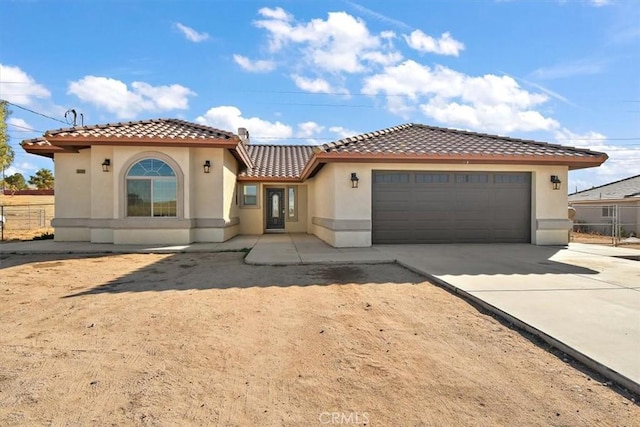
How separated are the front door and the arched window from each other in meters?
6.89

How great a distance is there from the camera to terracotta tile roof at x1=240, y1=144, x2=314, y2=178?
707 inches

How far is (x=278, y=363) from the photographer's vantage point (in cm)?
345

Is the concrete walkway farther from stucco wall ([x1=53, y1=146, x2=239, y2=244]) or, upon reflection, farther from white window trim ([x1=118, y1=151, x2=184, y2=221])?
white window trim ([x1=118, y1=151, x2=184, y2=221])

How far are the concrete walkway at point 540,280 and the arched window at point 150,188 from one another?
1.33 m

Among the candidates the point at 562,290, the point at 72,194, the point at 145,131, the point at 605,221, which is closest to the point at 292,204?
the point at 145,131

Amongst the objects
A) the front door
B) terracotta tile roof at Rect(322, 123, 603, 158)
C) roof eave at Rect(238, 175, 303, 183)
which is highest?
terracotta tile roof at Rect(322, 123, 603, 158)

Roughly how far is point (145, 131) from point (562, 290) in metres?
12.3

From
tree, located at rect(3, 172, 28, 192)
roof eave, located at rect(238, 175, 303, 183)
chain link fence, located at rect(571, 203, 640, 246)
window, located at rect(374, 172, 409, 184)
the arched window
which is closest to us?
window, located at rect(374, 172, 409, 184)

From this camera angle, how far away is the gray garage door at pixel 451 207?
39.1 ft

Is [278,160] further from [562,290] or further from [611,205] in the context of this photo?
[611,205]

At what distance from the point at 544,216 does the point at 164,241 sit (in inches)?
506

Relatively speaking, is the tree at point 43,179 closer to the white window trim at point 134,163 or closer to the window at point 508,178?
the white window trim at point 134,163

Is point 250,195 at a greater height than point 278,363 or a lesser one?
greater

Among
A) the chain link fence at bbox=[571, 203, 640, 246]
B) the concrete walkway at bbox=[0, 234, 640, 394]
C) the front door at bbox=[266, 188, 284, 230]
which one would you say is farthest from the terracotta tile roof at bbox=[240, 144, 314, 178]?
the chain link fence at bbox=[571, 203, 640, 246]
